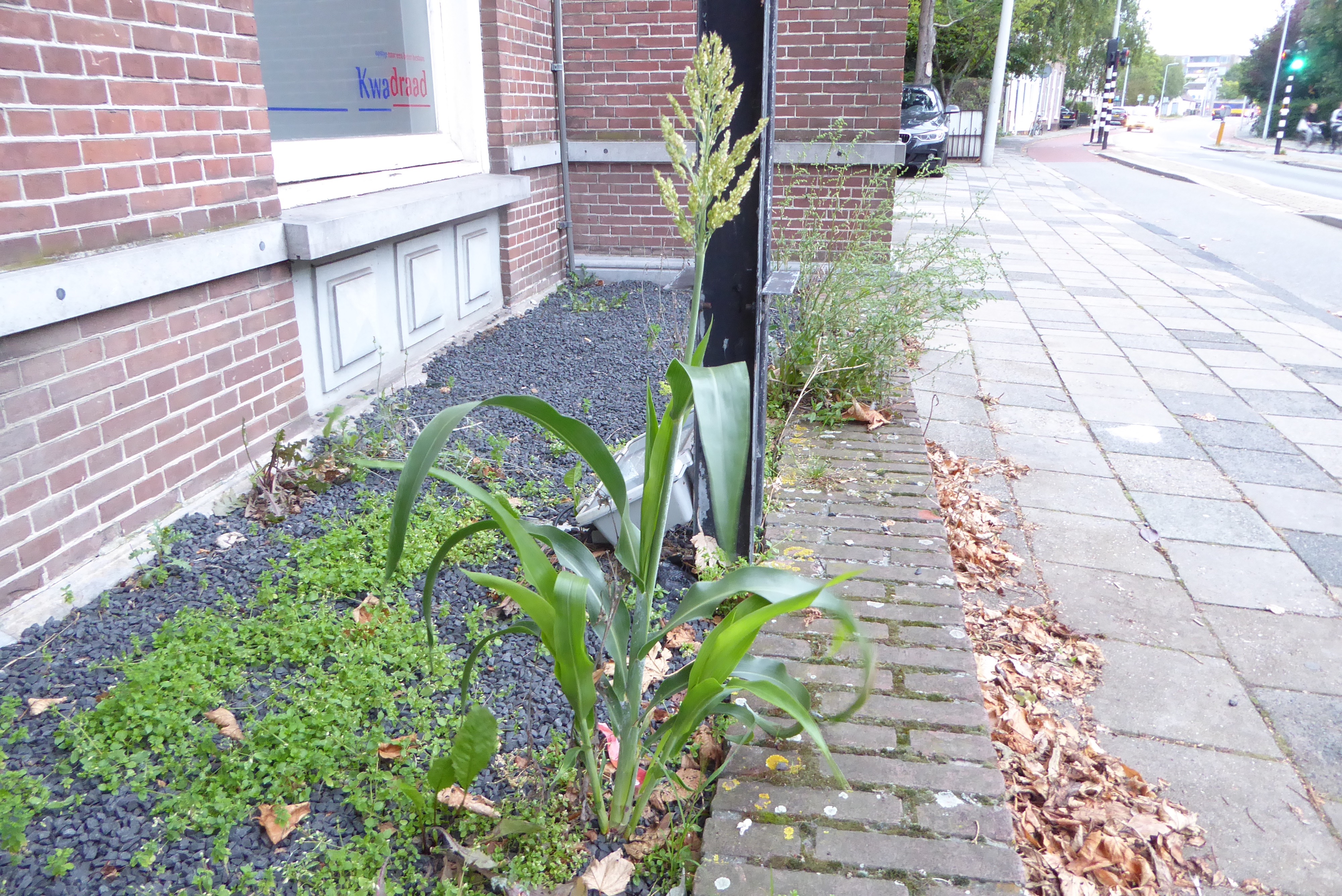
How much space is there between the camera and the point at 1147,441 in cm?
448

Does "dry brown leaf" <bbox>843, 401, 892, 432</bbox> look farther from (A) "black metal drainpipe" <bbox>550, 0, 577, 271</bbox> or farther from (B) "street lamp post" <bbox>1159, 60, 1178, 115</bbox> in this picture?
(B) "street lamp post" <bbox>1159, 60, 1178, 115</bbox>

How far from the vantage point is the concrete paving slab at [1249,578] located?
3.04 metres

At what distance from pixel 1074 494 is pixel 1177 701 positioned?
1489mm

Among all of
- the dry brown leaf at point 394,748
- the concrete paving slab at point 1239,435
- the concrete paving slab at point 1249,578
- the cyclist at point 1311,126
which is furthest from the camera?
the cyclist at point 1311,126

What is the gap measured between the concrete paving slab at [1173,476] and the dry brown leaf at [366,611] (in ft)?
10.7

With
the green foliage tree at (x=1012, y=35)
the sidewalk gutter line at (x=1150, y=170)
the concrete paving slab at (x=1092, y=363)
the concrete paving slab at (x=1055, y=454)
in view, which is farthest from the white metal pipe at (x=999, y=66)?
the concrete paving slab at (x=1055, y=454)

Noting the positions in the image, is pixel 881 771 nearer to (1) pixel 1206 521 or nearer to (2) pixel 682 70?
(1) pixel 1206 521

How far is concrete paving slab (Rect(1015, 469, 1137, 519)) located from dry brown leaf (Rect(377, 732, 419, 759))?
2.78 meters

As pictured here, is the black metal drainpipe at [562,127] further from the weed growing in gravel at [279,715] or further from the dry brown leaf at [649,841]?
the dry brown leaf at [649,841]

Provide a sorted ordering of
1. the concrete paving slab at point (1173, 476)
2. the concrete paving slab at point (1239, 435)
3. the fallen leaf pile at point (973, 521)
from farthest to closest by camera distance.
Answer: the concrete paving slab at point (1239, 435) → the concrete paving slab at point (1173, 476) → the fallen leaf pile at point (973, 521)

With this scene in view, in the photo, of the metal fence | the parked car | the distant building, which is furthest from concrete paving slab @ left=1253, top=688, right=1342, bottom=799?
the distant building

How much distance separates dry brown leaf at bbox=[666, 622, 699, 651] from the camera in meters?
2.54

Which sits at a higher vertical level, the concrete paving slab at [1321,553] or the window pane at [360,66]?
the window pane at [360,66]

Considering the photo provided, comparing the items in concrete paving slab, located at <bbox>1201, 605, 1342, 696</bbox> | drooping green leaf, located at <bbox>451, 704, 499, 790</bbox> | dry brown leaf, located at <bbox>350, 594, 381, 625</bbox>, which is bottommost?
concrete paving slab, located at <bbox>1201, 605, 1342, 696</bbox>
